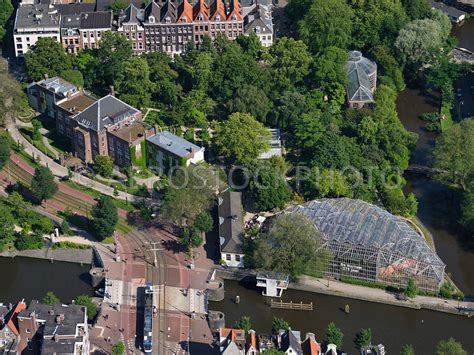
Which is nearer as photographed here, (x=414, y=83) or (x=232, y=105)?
(x=232, y=105)

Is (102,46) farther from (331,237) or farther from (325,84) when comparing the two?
(331,237)

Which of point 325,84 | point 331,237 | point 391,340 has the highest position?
point 325,84

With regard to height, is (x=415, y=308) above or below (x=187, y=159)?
below

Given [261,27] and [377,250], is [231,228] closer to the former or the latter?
[377,250]

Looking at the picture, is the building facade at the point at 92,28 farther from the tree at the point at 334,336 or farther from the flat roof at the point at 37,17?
the tree at the point at 334,336

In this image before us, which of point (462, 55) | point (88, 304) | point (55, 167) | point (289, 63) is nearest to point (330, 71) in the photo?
point (289, 63)

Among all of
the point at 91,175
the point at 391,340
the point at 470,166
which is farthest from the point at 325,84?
the point at 391,340

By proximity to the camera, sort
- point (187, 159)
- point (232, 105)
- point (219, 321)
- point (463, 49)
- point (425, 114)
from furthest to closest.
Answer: point (463, 49) → point (425, 114) → point (232, 105) → point (187, 159) → point (219, 321)

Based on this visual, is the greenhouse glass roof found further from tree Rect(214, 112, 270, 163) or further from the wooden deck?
tree Rect(214, 112, 270, 163)
